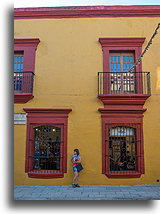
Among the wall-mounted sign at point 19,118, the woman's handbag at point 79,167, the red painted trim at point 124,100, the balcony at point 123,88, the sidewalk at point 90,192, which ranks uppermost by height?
the balcony at point 123,88

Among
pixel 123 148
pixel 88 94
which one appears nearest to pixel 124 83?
pixel 88 94

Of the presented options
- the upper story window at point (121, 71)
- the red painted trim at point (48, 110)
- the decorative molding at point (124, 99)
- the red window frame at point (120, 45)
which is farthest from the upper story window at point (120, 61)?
the red painted trim at point (48, 110)

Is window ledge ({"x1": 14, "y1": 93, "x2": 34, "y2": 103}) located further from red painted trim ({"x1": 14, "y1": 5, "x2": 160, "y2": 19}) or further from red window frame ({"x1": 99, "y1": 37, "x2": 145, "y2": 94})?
red painted trim ({"x1": 14, "y1": 5, "x2": 160, "y2": 19})

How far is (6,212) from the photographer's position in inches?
130

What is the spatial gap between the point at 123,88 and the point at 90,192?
2.72 meters

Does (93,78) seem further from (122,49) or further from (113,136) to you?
(113,136)

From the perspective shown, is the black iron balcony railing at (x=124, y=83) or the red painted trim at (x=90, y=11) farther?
the red painted trim at (x=90, y=11)

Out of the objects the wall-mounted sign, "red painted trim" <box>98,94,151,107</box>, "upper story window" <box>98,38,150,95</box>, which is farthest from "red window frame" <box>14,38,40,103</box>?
"red painted trim" <box>98,94,151,107</box>

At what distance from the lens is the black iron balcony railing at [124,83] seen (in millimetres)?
5762

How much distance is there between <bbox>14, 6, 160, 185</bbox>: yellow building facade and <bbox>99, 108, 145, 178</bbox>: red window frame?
2 centimetres

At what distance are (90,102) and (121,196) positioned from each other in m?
2.36

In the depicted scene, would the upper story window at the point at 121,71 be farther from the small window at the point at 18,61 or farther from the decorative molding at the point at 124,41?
the small window at the point at 18,61

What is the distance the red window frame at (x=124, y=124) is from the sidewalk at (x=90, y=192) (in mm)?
299

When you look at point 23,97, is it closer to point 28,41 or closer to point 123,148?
point 28,41
